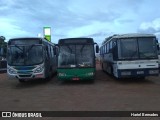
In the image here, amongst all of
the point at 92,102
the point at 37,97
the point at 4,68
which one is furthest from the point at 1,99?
the point at 4,68

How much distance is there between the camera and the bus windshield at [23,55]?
20422 millimetres

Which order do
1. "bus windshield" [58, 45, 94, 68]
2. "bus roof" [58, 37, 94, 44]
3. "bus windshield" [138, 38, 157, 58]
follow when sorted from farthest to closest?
"bus roof" [58, 37, 94, 44], "bus windshield" [58, 45, 94, 68], "bus windshield" [138, 38, 157, 58]

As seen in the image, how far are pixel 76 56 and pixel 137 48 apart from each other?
3.73 m

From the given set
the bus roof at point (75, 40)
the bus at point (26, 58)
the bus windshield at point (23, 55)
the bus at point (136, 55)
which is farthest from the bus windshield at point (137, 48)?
the bus windshield at point (23, 55)

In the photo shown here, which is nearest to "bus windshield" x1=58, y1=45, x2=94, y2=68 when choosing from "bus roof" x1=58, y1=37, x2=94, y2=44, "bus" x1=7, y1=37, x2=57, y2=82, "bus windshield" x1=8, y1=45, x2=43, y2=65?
"bus roof" x1=58, y1=37, x2=94, y2=44

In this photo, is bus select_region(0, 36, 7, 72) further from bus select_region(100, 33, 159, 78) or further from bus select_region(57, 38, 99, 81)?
bus select_region(100, 33, 159, 78)

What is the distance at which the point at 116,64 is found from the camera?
20766 millimetres

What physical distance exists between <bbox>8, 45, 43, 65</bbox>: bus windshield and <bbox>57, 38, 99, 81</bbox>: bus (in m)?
1.47

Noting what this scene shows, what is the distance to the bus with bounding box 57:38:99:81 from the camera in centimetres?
2072

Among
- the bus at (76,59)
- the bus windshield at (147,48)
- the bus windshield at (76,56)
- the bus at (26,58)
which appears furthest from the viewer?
the bus windshield at (76,56)

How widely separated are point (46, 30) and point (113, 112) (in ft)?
150

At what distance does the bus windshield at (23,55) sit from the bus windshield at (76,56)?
1415 millimetres

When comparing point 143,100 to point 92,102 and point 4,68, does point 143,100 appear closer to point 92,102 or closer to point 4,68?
point 92,102

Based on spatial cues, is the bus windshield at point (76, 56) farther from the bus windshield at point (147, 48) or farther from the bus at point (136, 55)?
the bus windshield at point (147, 48)
